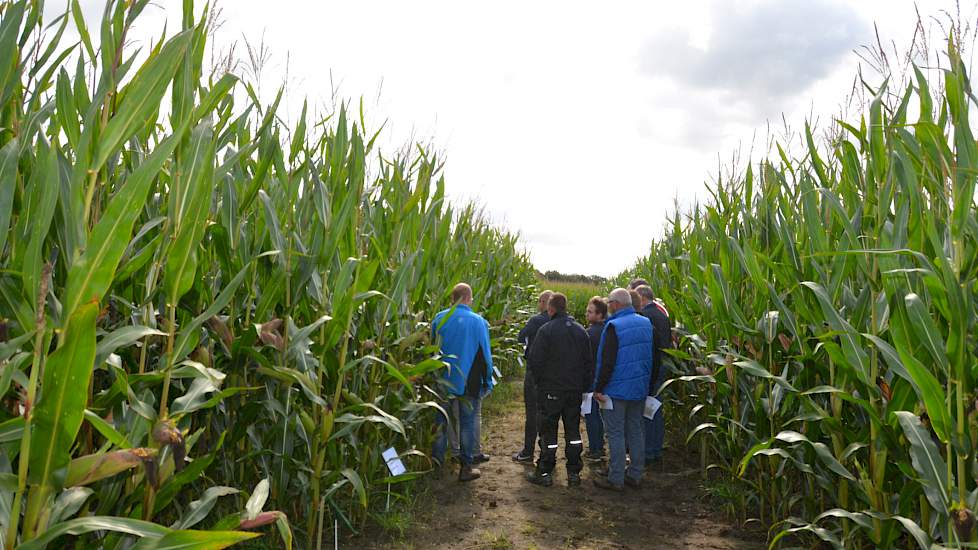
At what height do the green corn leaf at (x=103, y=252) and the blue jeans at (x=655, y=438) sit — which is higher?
the green corn leaf at (x=103, y=252)

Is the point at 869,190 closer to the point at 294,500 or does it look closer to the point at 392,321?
the point at 392,321

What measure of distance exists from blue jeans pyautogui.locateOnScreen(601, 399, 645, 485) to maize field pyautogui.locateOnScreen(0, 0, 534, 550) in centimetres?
180

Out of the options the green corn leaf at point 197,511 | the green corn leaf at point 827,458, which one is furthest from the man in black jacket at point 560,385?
the green corn leaf at point 197,511

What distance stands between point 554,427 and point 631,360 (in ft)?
3.06

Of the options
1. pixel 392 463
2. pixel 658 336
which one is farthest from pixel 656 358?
pixel 392 463

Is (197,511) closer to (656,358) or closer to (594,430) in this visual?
(656,358)

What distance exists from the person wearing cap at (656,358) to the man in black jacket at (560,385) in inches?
25.6

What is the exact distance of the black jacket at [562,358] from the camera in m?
6.11

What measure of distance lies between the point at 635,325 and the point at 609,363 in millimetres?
392

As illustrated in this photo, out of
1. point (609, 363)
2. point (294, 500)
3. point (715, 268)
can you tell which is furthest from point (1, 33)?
point (609, 363)

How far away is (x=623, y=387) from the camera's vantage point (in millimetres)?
5961

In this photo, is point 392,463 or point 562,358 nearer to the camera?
point 392,463

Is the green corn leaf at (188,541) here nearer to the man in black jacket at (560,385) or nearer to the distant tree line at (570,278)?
the man in black jacket at (560,385)

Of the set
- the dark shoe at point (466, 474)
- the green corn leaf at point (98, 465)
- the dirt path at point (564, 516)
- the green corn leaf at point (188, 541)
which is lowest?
the dirt path at point (564, 516)
